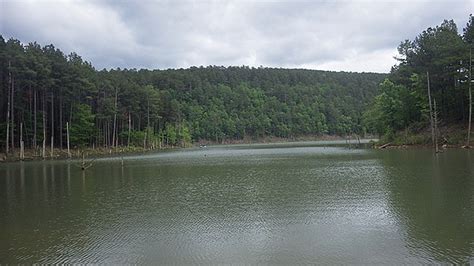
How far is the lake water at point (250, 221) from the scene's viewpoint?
1002 cm

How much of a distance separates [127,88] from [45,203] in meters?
69.5

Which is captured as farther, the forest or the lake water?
the forest

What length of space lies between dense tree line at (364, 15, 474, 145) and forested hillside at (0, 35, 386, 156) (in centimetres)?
4572

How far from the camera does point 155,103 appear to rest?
312 feet

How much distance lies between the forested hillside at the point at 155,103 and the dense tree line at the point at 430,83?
45.7 metres

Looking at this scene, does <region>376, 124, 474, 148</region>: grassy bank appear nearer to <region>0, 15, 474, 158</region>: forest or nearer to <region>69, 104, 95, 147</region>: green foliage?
<region>0, 15, 474, 158</region>: forest

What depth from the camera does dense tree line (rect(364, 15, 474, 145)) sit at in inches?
1877

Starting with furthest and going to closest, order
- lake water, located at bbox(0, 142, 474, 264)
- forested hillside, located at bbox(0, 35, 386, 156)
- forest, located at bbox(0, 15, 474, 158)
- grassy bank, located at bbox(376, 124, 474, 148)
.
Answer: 1. forested hillside, located at bbox(0, 35, 386, 156)
2. forest, located at bbox(0, 15, 474, 158)
3. grassy bank, located at bbox(376, 124, 474, 148)
4. lake water, located at bbox(0, 142, 474, 264)

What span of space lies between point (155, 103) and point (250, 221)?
8403cm

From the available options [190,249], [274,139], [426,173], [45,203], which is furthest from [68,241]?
[274,139]

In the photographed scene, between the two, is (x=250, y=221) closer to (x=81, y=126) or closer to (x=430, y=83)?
(x=430, y=83)

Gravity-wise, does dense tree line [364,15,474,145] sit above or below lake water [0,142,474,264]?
above

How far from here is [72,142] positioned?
67.4 metres

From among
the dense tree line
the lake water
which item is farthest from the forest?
the lake water
